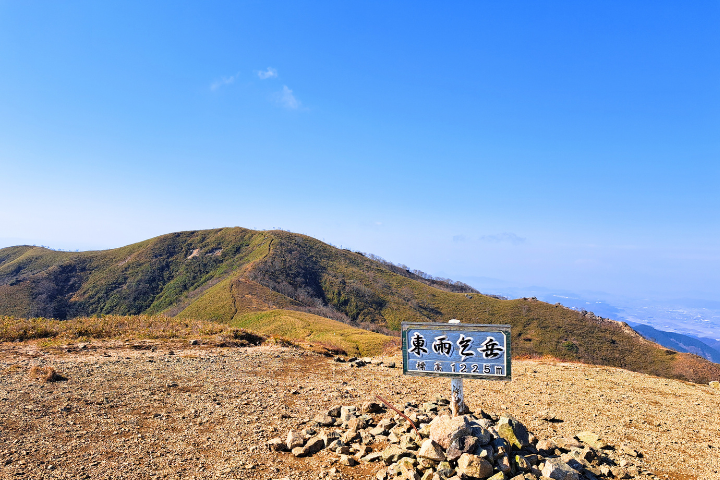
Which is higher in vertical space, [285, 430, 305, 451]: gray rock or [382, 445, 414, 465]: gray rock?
[382, 445, 414, 465]: gray rock

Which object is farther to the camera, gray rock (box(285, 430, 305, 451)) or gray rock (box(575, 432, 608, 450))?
gray rock (box(575, 432, 608, 450))

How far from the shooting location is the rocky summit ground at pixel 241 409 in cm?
736

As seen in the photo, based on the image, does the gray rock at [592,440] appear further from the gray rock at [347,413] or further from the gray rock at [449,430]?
the gray rock at [347,413]

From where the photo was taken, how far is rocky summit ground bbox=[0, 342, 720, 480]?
7.36 metres

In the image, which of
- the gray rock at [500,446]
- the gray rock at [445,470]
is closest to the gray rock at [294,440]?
the gray rock at [445,470]

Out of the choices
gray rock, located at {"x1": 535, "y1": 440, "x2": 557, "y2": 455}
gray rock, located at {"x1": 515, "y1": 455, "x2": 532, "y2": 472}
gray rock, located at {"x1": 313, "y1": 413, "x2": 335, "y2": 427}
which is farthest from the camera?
gray rock, located at {"x1": 313, "y1": 413, "x2": 335, "y2": 427}

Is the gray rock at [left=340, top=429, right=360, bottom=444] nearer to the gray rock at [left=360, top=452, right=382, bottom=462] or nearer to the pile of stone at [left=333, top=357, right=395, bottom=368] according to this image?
the gray rock at [left=360, top=452, right=382, bottom=462]

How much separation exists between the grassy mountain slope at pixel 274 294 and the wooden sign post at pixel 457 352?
36.0 meters

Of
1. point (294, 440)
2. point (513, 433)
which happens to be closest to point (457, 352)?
point (513, 433)

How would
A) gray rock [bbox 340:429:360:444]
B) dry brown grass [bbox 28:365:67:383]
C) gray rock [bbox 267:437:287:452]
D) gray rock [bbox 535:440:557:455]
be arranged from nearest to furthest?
gray rock [bbox 535:440:557:455]
gray rock [bbox 267:437:287:452]
gray rock [bbox 340:429:360:444]
dry brown grass [bbox 28:365:67:383]

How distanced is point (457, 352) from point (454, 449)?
1963 mm

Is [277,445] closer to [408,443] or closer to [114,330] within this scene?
[408,443]

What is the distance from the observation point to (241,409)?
10375 millimetres

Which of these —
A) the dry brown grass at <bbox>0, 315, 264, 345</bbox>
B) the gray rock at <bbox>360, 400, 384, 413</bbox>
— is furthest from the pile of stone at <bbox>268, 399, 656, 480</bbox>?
the dry brown grass at <bbox>0, 315, 264, 345</bbox>
